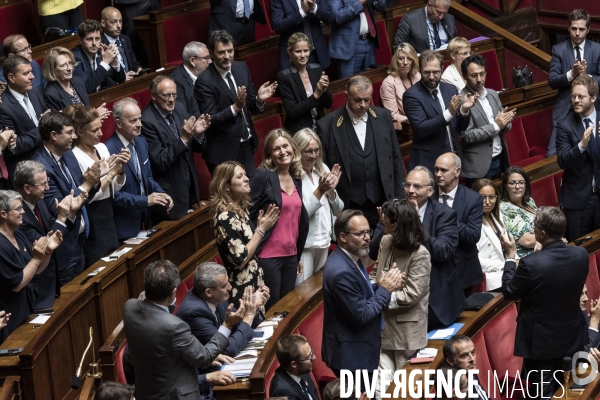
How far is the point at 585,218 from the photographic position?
5180 mm

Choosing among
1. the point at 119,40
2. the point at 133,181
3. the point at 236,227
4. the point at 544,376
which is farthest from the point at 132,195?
the point at 544,376

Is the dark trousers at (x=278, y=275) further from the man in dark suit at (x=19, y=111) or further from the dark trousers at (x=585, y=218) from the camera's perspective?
the dark trousers at (x=585, y=218)

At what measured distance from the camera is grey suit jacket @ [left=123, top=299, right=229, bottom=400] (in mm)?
2922

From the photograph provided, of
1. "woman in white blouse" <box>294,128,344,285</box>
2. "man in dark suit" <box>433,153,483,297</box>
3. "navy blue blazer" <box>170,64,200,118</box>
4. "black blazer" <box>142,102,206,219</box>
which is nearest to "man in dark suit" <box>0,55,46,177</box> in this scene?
"black blazer" <box>142,102,206,219</box>

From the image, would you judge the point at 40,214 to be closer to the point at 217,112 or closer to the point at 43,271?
the point at 43,271

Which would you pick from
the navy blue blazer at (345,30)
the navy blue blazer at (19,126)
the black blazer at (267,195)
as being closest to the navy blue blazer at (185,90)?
the navy blue blazer at (19,126)

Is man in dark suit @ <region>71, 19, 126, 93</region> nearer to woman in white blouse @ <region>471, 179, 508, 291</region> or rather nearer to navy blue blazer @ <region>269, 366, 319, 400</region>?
woman in white blouse @ <region>471, 179, 508, 291</region>

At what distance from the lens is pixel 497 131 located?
5.15m

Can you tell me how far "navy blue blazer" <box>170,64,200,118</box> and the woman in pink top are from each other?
0.98 meters

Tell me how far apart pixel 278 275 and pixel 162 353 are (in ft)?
3.57

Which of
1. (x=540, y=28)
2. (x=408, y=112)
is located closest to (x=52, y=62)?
(x=408, y=112)

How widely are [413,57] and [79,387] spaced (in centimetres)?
278

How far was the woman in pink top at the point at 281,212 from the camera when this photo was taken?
3951 mm

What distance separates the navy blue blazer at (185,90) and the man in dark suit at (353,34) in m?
1.12
